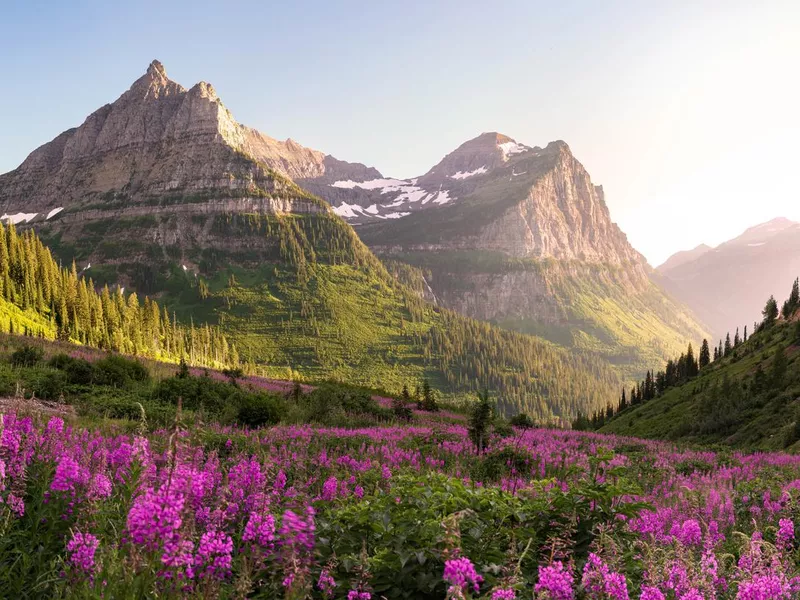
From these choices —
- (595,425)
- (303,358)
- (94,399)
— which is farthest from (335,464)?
(303,358)

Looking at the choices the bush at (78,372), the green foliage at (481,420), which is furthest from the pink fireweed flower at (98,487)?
the bush at (78,372)

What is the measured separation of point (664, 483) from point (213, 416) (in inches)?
618

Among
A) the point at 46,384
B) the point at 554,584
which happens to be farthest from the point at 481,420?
the point at 46,384

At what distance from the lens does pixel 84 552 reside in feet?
11.0

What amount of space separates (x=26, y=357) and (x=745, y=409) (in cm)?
4798

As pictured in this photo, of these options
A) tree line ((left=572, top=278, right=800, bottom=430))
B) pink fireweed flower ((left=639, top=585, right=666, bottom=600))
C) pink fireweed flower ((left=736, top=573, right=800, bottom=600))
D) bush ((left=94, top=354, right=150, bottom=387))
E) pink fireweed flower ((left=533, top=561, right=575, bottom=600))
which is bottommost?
tree line ((left=572, top=278, right=800, bottom=430))

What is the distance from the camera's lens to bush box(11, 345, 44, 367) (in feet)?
77.7

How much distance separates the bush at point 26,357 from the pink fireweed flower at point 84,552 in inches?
1005

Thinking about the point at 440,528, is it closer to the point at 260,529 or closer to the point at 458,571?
the point at 260,529

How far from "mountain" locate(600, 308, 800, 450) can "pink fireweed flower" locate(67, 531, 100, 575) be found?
30326 mm

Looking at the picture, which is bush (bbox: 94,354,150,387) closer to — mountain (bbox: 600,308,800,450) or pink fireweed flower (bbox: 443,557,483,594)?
pink fireweed flower (bbox: 443,557,483,594)

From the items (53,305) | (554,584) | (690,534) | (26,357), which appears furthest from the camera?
(53,305)

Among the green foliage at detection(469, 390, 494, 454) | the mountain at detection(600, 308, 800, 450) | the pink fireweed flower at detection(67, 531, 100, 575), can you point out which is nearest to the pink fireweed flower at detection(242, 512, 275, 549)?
the pink fireweed flower at detection(67, 531, 100, 575)

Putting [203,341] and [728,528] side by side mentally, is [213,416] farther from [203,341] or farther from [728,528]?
[203,341]
